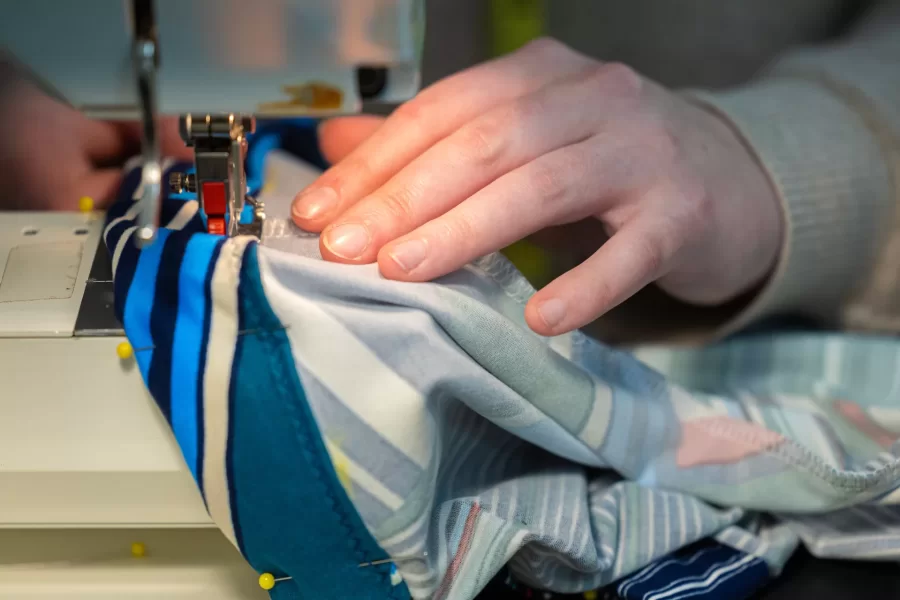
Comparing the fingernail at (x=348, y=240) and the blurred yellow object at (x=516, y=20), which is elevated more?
the fingernail at (x=348, y=240)

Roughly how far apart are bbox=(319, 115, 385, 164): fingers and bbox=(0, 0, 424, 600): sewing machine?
0.31 m

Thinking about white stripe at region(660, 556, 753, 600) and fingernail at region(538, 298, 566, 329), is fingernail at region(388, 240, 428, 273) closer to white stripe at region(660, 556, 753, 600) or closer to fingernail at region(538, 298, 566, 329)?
fingernail at region(538, 298, 566, 329)

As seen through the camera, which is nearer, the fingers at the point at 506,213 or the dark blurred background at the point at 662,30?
the fingers at the point at 506,213

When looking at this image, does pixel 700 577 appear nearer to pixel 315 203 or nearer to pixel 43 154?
pixel 315 203

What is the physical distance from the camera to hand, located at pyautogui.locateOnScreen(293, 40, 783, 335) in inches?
19.4

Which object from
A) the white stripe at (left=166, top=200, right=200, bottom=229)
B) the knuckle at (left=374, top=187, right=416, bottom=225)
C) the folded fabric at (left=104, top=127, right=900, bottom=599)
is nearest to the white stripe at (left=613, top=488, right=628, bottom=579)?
the folded fabric at (left=104, top=127, right=900, bottom=599)

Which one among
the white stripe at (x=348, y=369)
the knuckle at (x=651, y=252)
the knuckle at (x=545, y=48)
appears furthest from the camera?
the knuckle at (x=545, y=48)

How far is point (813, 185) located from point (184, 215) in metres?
0.55

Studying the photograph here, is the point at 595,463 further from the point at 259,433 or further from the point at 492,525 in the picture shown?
the point at 259,433

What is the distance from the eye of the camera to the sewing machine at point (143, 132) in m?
0.46

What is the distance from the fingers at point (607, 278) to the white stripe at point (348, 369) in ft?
0.32

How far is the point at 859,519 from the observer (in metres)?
0.59

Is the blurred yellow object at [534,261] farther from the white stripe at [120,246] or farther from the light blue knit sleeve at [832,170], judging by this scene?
the white stripe at [120,246]

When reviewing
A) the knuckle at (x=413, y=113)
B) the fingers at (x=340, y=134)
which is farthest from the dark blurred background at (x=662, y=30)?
the knuckle at (x=413, y=113)
